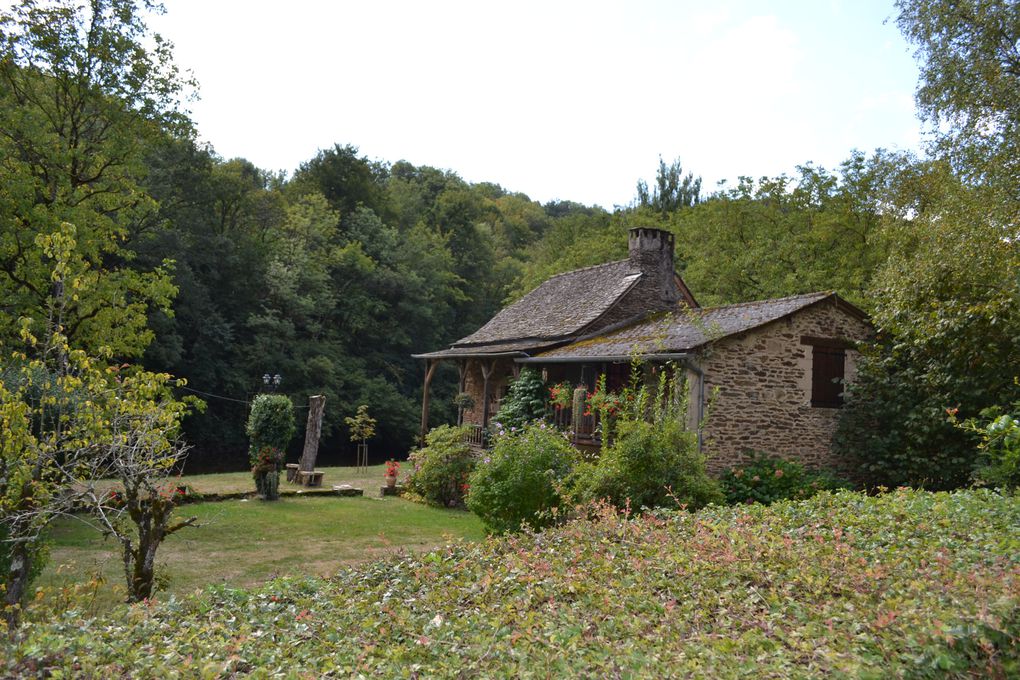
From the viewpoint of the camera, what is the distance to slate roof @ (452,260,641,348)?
18.8 m

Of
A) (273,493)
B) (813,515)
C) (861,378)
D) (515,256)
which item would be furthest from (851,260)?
(515,256)

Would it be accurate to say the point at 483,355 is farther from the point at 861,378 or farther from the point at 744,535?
the point at 744,535

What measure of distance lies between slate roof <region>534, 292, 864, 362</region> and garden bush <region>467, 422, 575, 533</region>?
2.65 meters

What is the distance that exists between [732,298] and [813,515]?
1907 cm

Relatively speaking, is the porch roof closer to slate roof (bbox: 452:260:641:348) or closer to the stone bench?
slate roof (bbox: 452:260:641:348)

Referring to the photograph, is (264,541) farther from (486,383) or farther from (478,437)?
(478,437)

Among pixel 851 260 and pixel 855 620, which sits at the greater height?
pixel 851 260

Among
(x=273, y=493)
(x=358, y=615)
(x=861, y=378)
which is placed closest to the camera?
(x=358, y=615)

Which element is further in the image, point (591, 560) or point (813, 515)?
point (813, 515)

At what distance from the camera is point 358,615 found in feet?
19.5

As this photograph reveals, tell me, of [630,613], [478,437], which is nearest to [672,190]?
[478,437]

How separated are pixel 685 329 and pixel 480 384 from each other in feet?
28.5

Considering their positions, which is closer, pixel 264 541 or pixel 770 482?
pixel 264 541

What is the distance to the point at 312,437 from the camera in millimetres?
18469
